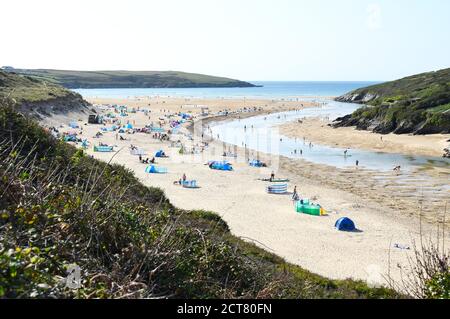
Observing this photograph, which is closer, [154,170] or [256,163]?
[154,170]

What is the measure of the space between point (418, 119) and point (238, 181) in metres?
35.1

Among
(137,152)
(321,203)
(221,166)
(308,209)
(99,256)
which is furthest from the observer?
(137,152)

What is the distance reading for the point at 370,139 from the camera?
171 ft

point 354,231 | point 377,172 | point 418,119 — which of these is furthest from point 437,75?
point 354,231

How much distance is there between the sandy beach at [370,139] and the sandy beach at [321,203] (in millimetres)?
11251

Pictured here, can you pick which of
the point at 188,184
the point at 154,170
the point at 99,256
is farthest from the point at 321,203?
the point at 99,256

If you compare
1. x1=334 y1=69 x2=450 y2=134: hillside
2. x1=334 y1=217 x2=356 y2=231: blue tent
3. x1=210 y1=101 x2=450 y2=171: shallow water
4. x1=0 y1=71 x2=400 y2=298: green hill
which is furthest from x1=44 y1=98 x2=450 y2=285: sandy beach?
x1=334 y1=69 x2=450 y2=134: hillside

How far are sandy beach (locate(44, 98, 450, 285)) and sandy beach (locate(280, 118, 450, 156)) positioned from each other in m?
11.3

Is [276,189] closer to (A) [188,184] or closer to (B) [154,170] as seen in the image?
(A) [188,184]

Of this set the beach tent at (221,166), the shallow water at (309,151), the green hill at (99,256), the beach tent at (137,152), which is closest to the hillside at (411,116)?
the shallow water at (309,151)

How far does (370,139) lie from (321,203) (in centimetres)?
2970

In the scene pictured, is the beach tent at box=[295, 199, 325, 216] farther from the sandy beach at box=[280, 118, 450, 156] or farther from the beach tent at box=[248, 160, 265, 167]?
the sandy beach at box=[280, 118, 450, 156]

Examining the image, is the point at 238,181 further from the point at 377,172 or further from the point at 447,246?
the point at 447,246
